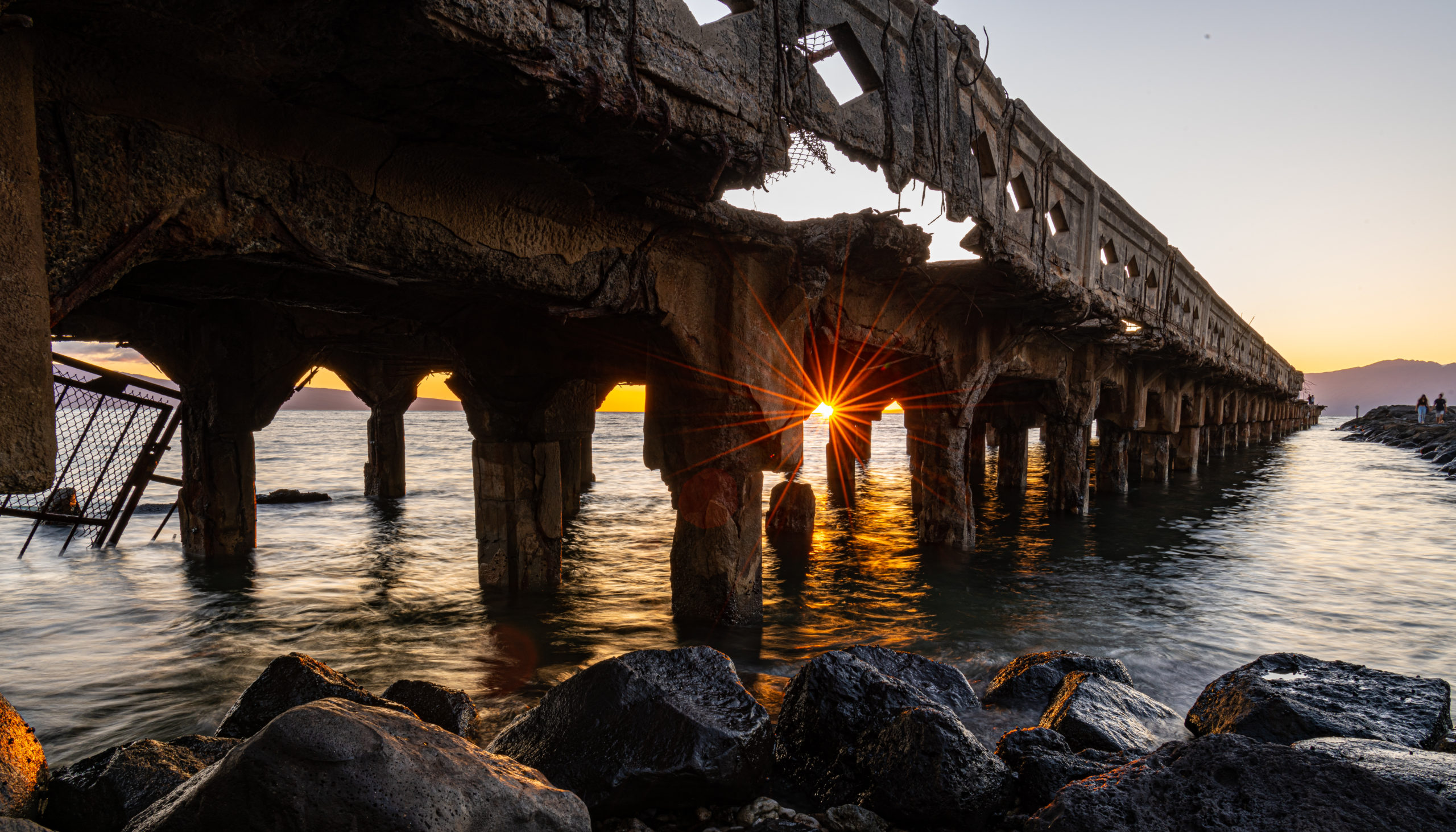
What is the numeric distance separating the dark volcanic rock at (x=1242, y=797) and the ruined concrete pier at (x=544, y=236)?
3.77 m

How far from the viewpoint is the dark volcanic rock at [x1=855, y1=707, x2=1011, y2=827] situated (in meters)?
3.34

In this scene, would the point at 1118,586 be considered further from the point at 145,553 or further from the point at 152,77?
the point at 145,553

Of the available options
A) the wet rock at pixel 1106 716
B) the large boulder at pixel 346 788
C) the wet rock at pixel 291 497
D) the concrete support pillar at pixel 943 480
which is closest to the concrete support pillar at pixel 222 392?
the wet rock at pixel 291 497

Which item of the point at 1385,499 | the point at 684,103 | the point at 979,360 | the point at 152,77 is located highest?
the point at 684,103

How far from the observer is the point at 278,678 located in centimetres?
401

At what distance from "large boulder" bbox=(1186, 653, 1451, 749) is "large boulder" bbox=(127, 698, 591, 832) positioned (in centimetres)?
373

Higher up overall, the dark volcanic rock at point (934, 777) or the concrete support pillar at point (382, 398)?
the concrete support pillar at point (382, 398)

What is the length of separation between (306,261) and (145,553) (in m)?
10.3

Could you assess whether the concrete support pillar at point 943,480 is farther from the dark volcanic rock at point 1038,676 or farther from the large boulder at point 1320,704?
the large boulder at point 1320,704

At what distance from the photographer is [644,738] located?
3.47m

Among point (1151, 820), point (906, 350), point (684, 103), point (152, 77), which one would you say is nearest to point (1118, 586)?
point (906, 350)

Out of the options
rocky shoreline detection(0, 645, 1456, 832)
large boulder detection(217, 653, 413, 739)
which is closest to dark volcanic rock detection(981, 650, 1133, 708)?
rocky shoreline detection(0, 645, 1456, 832)

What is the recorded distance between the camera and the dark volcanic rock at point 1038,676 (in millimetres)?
5078

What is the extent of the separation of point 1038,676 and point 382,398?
13409 millimetres
